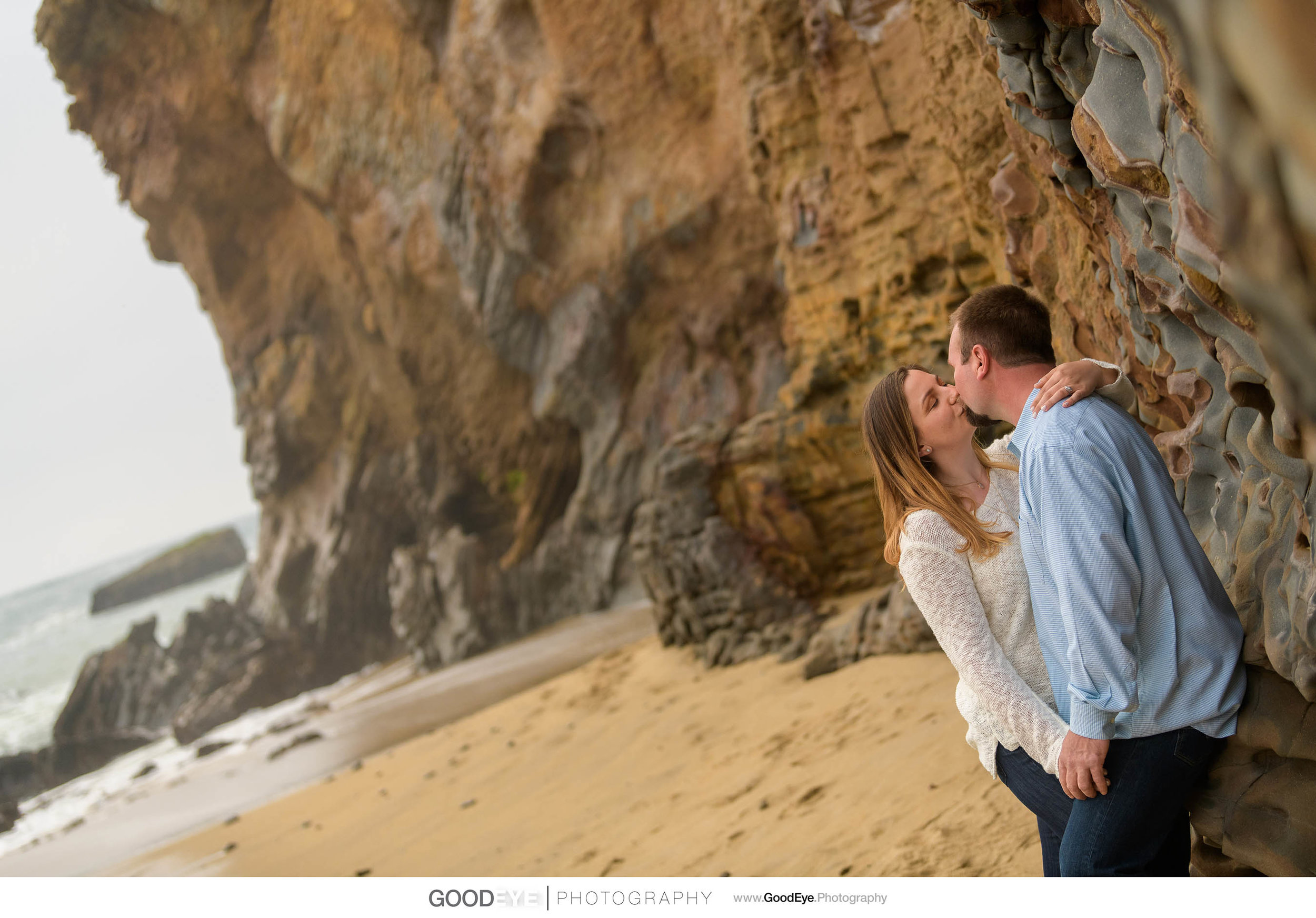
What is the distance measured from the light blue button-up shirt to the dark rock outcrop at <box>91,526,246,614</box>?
23757 mm

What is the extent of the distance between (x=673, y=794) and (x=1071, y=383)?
345 centimetres

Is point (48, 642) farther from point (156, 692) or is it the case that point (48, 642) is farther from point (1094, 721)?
point (1094, 721)

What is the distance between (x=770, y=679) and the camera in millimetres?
5910

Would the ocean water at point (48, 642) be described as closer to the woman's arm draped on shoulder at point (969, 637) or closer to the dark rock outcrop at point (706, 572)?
the dark rock outcrop at point (706, 572)

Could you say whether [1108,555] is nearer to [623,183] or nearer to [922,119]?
[922,119]

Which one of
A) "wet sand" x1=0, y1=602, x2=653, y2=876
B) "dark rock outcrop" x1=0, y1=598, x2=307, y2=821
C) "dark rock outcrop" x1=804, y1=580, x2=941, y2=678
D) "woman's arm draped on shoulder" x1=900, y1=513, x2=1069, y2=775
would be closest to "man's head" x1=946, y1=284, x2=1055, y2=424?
"woman's arm draped on shoulder" x1=900, y1=513, x2=1069, y2=775

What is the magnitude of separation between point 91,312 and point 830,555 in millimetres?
5492

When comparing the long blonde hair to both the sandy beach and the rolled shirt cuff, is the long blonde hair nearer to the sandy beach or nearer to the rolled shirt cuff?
the rolled shirt cuff

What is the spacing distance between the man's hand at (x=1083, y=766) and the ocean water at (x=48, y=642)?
10.7 meters

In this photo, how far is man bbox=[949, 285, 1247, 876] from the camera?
1.54 m

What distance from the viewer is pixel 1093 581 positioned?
5.04 ft

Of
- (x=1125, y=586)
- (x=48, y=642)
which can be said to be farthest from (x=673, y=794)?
(x=48, y=642)

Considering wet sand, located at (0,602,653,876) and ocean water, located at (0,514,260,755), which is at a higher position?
ocean water, located at (0,514,260,755)

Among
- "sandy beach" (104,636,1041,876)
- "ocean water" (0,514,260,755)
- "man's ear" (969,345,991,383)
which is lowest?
"sandy beach" (104,636,1041,876)
